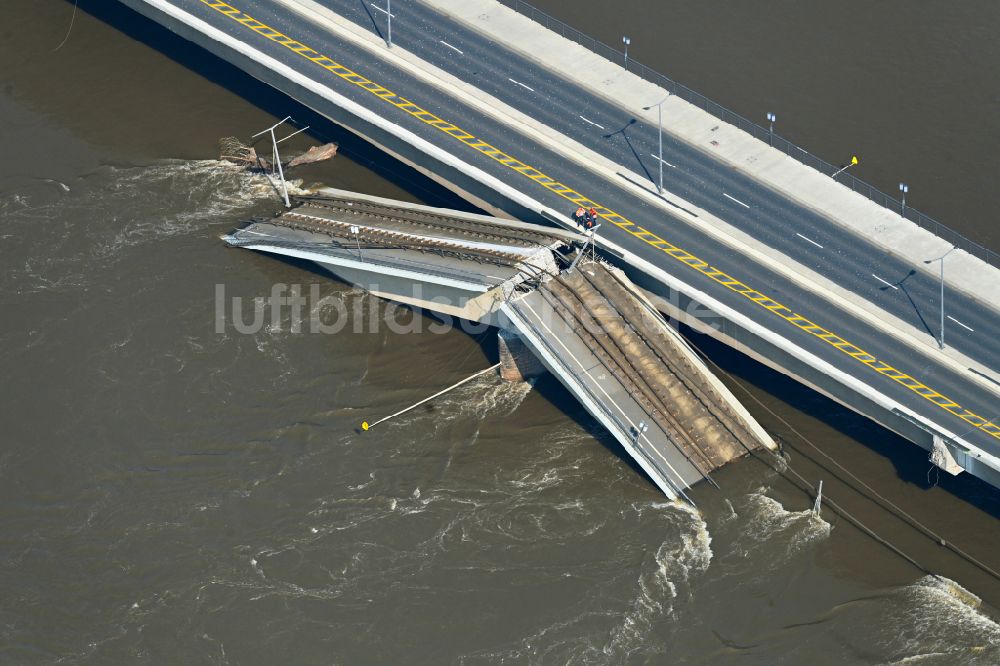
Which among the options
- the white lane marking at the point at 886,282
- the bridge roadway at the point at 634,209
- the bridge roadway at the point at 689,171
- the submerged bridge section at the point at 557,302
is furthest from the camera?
the white lane marking at the point at 886,282

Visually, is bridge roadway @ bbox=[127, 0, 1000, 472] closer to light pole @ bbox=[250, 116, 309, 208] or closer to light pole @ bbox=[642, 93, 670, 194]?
light pole @ bbox=[642, 93, 670, 194]

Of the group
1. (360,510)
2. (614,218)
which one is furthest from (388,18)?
(360,510)

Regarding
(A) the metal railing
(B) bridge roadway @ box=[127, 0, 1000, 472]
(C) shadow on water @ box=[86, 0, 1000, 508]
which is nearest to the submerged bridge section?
(C) shadow on water @ box=[86, 0, 1000, 508]

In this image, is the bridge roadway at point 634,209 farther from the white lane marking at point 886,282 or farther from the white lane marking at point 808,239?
the white lane marking at point 886,282

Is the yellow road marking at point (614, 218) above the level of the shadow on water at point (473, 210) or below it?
above

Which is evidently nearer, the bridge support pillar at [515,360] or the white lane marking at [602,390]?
the white lane marking at [602,390]

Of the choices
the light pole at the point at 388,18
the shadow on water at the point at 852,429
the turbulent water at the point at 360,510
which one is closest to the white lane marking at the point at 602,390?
the turbulent water at the point at 360,510

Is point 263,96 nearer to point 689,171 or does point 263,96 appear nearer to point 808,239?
point 689,171
